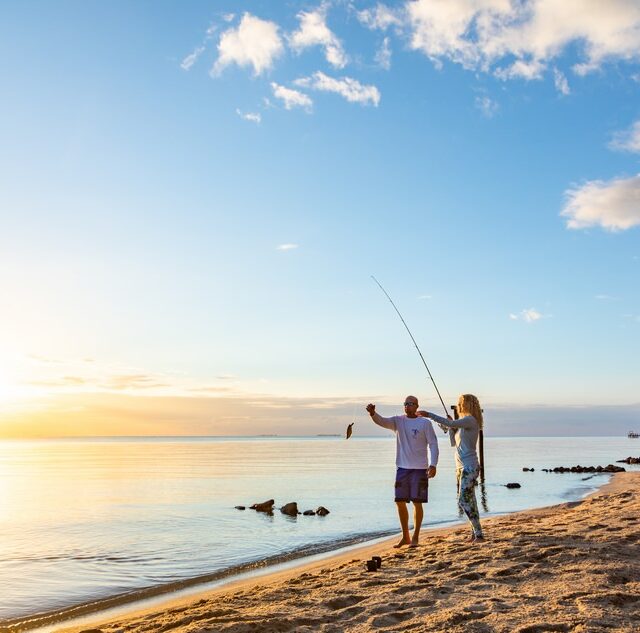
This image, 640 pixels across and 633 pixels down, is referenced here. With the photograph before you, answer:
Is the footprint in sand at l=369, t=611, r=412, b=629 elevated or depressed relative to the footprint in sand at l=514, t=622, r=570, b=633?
depressed

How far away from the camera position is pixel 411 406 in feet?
31.6

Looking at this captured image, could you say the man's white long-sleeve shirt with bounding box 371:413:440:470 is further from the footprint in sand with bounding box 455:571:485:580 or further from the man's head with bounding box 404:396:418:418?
the footprint in sand with bounding box 455:571:485:580

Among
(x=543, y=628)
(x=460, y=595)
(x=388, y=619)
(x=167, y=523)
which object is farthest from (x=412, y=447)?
(x=167, y=523)

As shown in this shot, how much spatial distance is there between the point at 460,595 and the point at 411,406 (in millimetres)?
3445

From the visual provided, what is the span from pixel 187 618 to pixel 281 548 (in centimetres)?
841

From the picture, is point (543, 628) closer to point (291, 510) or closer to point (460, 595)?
point (460, 595)

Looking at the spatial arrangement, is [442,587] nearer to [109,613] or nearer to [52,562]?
[109,613]

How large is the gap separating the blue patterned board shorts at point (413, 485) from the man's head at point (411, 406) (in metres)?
0.84

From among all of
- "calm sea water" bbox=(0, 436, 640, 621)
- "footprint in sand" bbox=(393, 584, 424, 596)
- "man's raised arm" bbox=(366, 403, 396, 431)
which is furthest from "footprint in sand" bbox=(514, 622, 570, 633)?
"calm sea water" bbox=(0, 436, 640, 621)

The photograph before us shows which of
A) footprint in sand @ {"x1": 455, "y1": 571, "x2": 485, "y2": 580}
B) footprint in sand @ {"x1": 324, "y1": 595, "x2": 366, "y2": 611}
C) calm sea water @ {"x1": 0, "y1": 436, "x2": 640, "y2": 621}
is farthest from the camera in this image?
calm sea water @ {"x1": 0, "y1": 436, "x2": 640, "y2": 621}

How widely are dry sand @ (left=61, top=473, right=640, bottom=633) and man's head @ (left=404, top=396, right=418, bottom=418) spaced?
6.64 feet

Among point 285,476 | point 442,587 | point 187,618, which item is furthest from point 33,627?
point 285,476

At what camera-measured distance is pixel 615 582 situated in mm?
6730

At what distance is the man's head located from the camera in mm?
9641
